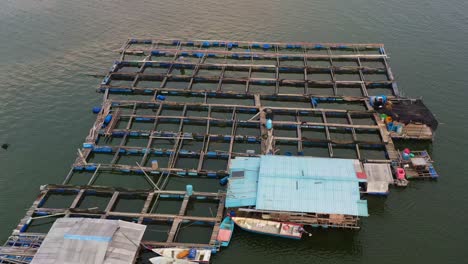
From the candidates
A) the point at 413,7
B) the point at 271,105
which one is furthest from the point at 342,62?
the point at 413,7

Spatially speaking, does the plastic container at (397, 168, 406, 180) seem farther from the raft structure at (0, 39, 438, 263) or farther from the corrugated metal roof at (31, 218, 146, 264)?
the corrugated metal roof at (31, 218, 146, 264)

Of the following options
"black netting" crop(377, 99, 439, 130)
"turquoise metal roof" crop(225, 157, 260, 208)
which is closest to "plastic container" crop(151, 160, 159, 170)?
"turquoise metal roof" crop(225, 157, 260, 208)

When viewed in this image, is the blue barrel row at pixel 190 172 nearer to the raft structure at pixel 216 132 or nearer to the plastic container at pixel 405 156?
the raft structure at pixel 216 132

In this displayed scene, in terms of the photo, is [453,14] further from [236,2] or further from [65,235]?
[65,235]

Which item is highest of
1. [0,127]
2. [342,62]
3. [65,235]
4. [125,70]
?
[342,62]

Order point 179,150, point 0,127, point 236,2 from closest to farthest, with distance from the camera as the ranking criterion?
1. point 179,150
2. point 0,127
3. point 236,2
